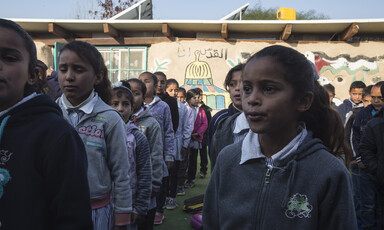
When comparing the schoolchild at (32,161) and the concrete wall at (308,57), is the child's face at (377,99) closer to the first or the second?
the schoolchild at (32,161)

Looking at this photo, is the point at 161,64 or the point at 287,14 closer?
the point at 287,14

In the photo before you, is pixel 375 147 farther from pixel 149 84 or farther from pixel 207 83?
pixel 207 83

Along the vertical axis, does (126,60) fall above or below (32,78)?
below

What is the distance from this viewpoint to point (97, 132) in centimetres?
185

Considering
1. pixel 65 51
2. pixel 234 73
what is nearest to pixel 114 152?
pixel 65 51

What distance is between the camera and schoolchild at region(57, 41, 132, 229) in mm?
1832

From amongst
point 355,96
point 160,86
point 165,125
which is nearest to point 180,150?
point 165,125

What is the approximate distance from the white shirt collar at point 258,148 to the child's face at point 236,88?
3.54ft

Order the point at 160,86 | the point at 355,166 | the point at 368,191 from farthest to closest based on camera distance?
1. the point at 160,86
2. the point at 355,166
3. the point at 368,191

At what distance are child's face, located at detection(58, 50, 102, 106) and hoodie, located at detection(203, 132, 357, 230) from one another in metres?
1.07

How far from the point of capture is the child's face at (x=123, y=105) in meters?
2.58

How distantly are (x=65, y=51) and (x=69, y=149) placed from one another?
103 cm

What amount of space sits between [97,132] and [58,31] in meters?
8.96

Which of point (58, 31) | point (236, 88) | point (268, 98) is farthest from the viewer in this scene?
point (58, 31)
